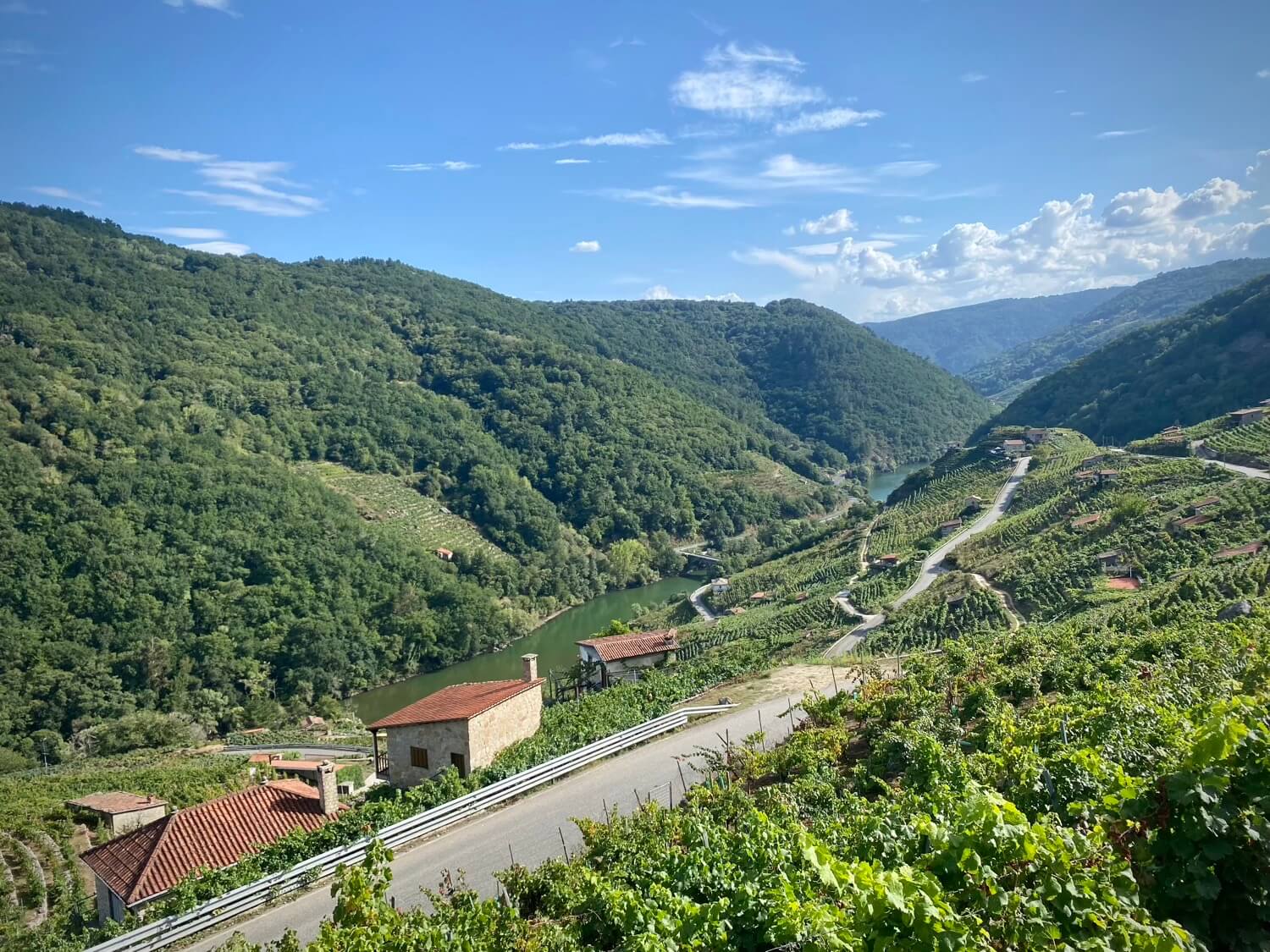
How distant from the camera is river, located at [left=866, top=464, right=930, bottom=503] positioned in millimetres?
133712

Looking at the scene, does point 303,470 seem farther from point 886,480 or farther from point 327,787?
point 886,480

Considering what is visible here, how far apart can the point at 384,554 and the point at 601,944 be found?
77.0 m

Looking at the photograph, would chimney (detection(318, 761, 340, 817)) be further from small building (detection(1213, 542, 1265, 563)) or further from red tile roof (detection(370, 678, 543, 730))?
small building (detection(1213, 542, 1265, 563))

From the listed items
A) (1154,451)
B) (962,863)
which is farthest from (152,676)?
(1154,451)


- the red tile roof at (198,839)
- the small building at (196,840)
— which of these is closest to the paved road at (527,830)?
the small building at (196,840)

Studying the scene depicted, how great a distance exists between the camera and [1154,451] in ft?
197

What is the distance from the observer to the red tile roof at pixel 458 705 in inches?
742

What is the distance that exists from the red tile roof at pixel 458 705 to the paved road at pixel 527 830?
3.93m

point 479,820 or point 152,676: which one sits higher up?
point 479,820

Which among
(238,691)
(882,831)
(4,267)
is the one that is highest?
(4,267)

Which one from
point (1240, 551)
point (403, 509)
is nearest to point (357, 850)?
point (1240, 551)

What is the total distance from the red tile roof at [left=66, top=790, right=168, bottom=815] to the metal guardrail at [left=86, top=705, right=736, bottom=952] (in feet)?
62.7

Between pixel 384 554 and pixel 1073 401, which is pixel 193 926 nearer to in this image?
pixel 384 554

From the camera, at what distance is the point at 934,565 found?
164 feet
